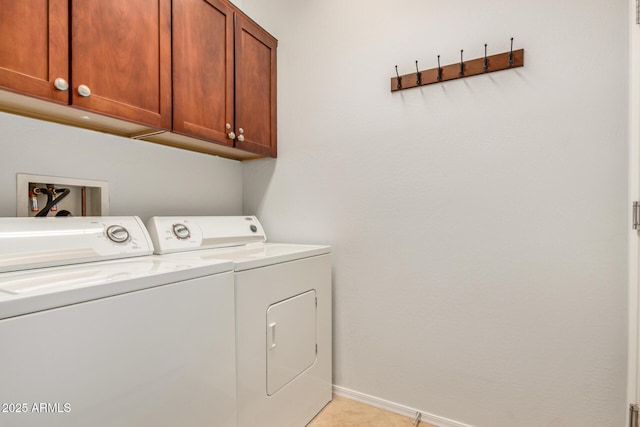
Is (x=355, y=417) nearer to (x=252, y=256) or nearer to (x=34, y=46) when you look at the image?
(x=252, y=256)

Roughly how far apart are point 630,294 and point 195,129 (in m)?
1.99

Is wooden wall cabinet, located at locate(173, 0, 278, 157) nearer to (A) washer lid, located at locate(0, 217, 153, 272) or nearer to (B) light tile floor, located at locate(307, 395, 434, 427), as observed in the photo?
(A) washer lid, located at locate(0, 217, 153, 272)

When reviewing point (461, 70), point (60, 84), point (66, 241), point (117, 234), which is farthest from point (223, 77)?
point (461, 70)

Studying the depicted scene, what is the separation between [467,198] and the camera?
5.19 ft

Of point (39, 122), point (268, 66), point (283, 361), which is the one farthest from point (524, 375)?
point (39, 122)

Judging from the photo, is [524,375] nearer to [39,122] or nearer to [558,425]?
[558,425]

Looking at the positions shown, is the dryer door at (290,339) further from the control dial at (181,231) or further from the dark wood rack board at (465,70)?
the dark wood rack board at (465,70)

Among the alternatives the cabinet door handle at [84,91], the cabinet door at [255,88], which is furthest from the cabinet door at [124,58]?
the cabinet door at [255,88]

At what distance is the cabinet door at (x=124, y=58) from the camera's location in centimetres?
114

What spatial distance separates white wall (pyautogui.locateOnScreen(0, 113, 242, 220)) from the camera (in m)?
1.25

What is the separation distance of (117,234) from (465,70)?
177 centimetres

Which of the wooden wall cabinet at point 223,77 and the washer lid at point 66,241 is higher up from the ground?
the wooden wall cabinet at point 223,77

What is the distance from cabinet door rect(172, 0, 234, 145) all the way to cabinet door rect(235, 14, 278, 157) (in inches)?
3.0

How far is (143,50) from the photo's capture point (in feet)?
4.35
